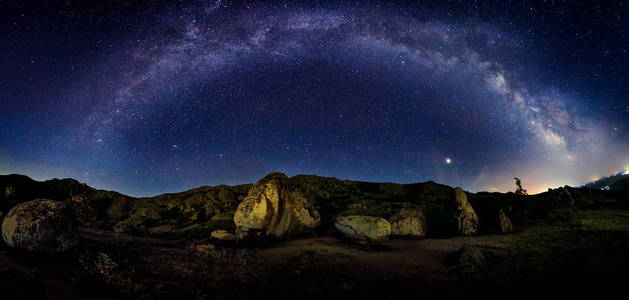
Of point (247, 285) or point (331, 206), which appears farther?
point (331, 206)

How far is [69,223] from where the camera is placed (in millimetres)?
14781

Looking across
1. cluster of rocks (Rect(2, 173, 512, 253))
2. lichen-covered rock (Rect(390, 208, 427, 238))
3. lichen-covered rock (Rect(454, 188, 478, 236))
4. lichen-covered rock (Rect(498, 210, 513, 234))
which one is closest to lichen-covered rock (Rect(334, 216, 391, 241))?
cluster of rocks (Rect(2, 173, 512, 253))

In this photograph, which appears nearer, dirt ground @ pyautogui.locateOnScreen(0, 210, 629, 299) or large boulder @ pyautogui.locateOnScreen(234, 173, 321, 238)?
dirt ground @ pyautogui.locateOnScreen(0, 210, 629, 299)

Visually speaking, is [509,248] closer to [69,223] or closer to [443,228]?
[443,228]

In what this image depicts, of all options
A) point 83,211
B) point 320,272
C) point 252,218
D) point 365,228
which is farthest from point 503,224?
point 83,211

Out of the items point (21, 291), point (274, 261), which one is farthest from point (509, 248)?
point (21, 291)

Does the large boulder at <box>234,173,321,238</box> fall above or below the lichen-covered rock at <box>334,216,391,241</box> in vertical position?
above

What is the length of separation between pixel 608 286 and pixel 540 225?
22.9 m

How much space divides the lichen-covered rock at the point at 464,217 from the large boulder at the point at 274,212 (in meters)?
16.8

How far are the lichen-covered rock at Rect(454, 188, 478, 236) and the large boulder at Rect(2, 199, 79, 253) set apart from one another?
34.3 meters

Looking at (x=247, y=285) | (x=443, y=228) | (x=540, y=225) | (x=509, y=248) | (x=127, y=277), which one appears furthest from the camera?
(x=443, y=228)

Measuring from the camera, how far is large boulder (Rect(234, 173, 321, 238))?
89.1ft

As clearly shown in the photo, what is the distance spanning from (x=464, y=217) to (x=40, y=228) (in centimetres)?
3654

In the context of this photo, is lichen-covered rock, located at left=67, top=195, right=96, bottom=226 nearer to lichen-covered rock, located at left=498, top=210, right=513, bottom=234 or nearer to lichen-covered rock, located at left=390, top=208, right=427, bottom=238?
lichen-covered rock, located at left=390, top=208, right=427, bottom=238
